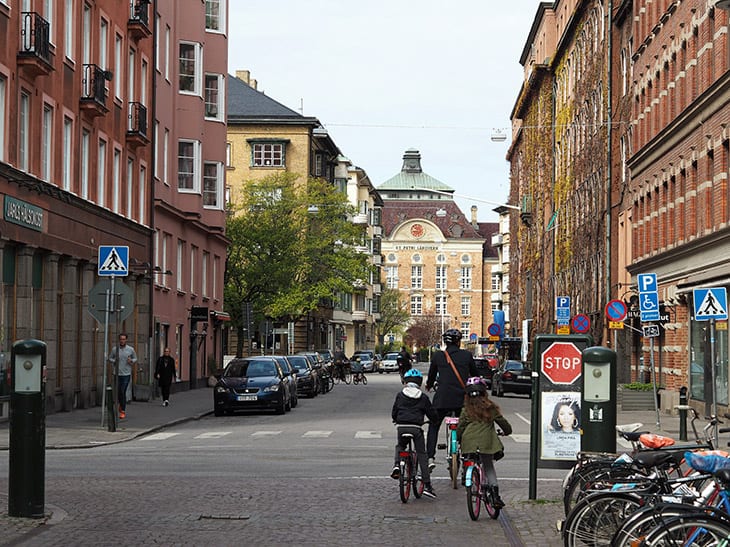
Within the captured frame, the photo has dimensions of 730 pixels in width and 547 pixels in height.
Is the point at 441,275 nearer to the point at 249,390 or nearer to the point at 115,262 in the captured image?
the point at 249,390

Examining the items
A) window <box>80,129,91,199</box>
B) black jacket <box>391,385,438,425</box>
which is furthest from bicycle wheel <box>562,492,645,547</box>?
window <box>80,129,91,199</box>

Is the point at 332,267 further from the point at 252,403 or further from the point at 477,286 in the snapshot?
the point at 477,286

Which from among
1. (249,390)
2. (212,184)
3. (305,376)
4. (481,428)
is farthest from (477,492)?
(212,184)

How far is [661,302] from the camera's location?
1672 inches

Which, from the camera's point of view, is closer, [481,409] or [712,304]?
[481,409]

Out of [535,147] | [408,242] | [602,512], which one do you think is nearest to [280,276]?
[535,147]

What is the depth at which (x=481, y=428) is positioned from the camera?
559 inches

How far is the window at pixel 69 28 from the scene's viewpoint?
114 ft

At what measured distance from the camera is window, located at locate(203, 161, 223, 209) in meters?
57.2

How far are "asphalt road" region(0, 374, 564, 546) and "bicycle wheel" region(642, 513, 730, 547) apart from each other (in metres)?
4.12

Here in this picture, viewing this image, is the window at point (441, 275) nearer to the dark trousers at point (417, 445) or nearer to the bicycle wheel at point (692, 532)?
the dark trousers at point (417, 445)

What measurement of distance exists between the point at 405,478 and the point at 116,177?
89.6 feet

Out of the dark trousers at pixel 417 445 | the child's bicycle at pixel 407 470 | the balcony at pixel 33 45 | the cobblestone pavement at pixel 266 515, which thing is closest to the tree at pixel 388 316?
the balcony at pixel 33 45

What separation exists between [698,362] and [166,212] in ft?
64.3
